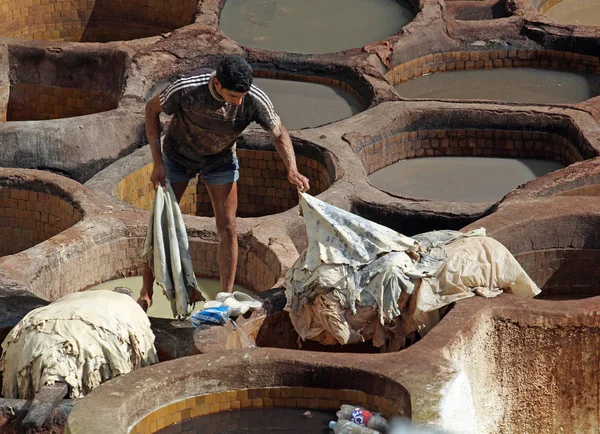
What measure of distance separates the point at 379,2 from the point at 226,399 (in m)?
11.6

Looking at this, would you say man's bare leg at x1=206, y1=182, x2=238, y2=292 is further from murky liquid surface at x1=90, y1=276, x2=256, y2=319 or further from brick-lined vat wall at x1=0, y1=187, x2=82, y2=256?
brick-lined vat wall at x1=0, y1=187, x2=82, y2=256

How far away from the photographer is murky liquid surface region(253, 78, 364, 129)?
16.5 meters

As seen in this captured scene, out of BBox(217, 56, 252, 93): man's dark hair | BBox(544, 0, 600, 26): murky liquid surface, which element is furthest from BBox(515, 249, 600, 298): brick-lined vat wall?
BBox(544, 0, 600, 26): murky liquid surface

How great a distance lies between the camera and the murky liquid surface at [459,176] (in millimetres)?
14984

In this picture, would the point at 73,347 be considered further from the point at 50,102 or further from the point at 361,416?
the point at 50,102

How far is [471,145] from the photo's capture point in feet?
52.5

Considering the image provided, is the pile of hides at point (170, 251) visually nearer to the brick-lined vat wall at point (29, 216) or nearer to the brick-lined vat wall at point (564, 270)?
the brick-lined vat wall at point (564, 270)

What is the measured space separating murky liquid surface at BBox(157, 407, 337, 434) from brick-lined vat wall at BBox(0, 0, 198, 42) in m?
11.9

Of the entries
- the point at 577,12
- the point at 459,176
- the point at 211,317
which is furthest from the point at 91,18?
the point at 211,317

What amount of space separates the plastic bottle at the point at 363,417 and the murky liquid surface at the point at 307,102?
7.44 meters

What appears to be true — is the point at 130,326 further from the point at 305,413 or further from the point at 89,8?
the point at 89,8

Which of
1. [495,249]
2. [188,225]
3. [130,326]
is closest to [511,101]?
[188,225]

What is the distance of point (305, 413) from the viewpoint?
9266mm

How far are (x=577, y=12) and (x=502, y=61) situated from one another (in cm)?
263
